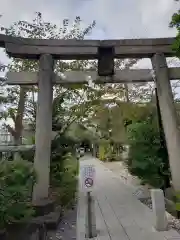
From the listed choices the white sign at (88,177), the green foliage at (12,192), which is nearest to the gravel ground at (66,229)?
the green foliage at (12,192)

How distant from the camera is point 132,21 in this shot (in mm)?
7887

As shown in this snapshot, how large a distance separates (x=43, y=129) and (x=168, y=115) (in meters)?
2.64

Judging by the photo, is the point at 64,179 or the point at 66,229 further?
the point at 64,179

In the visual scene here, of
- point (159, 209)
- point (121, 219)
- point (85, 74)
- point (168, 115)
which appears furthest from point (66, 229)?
point (85, 74)

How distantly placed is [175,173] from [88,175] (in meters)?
2.39

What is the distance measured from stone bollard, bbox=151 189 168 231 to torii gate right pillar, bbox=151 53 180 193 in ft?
4.29

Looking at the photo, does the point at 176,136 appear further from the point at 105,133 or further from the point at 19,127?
the point at 19,127

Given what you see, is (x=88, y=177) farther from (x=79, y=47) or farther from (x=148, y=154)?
(x=148, y=154)

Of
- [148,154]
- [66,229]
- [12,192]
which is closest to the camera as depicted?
[12,192]

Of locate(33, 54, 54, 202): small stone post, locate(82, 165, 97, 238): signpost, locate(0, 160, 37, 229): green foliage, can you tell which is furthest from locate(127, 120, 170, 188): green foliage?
locate(0, 160, 37, 229): green foliage

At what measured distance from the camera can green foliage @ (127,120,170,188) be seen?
6.30m

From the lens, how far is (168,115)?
17.8ft

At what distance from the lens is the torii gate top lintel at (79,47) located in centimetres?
531

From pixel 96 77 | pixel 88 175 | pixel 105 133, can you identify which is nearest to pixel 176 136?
pixel 96 77
